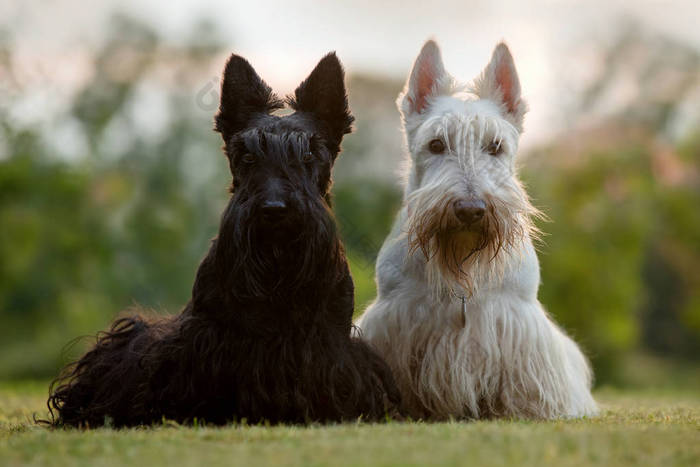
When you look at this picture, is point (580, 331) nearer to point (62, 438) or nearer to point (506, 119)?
point (506, 119)

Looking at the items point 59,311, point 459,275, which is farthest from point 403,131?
point 59,311

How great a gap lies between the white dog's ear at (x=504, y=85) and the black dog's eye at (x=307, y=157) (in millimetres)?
1717

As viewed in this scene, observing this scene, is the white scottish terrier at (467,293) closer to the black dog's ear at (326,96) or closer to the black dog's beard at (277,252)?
the black dog's ear at (326,96)

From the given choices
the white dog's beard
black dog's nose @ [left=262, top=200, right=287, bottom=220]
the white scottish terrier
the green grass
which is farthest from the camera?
the white scottish terrier

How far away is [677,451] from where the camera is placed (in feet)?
12.5

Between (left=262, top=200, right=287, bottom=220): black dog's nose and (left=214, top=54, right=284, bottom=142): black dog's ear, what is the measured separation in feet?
2.89

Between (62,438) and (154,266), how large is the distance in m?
15.6

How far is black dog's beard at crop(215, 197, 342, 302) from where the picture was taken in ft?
15.0

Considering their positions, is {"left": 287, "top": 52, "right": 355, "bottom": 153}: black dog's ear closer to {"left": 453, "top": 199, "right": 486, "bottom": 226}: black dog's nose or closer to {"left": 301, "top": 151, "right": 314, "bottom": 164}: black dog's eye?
{"left": 301, "top": 151, "right": 314, "bottom": 164}: black dog's eye

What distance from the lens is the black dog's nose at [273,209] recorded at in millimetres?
4523

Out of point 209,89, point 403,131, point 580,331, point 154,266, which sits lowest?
point 580,331

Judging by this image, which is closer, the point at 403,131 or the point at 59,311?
the point at 403,131

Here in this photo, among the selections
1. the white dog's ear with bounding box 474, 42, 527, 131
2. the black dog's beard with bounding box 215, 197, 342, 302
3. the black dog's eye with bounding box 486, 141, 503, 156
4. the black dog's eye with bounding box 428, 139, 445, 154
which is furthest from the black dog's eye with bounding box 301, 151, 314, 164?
the white dog's ear with bounding box 474, 42, 527, 131

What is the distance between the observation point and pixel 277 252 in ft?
15.3
